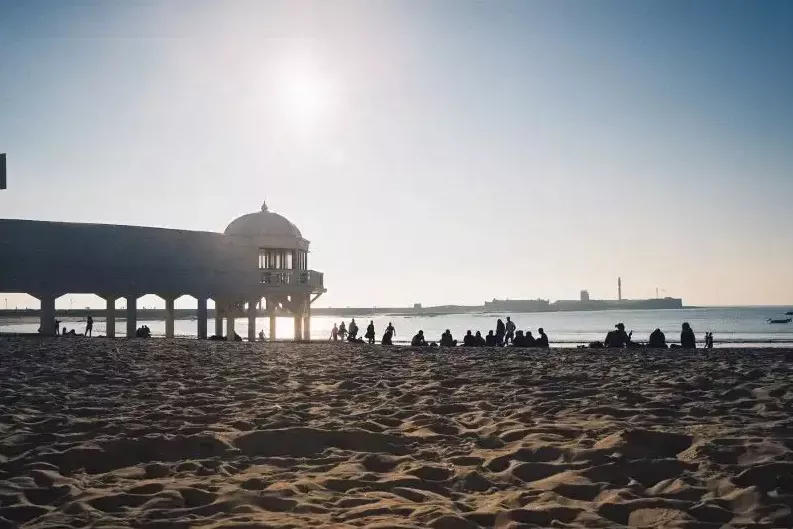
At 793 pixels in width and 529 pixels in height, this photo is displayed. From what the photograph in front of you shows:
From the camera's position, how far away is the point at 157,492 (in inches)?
173

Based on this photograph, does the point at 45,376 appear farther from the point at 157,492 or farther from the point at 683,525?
the point at 683,525

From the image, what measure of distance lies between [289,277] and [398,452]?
101 feet

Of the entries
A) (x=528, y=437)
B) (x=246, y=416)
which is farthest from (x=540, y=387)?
(x=246, y=416)

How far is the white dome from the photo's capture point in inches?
1372

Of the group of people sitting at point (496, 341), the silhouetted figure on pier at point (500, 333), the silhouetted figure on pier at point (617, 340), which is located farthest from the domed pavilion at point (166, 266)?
the silhouetted figure on pier at point (617, 340)

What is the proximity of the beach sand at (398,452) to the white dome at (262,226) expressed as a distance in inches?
990

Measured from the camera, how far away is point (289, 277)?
35.8m

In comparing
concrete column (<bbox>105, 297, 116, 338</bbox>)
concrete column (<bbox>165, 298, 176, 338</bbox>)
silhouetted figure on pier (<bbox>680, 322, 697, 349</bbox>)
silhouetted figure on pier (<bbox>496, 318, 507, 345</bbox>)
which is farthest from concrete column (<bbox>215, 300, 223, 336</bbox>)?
silhouetted figure on pier (<bbox>680, 322, 697, 349</bbox>)

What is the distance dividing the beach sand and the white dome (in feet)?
82.5

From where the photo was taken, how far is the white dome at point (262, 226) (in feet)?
114

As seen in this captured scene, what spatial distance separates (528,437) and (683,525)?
2.25 meters

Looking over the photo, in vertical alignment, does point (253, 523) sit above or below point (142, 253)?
below

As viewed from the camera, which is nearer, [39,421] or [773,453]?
[773,453]

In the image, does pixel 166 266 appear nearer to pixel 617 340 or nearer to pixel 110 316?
pixel 110 316
